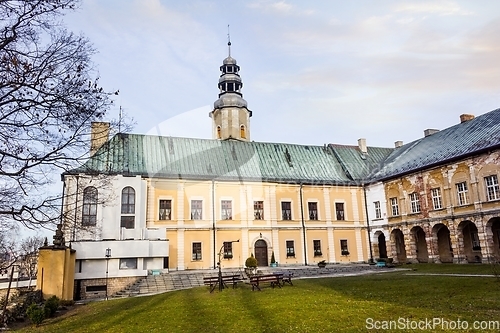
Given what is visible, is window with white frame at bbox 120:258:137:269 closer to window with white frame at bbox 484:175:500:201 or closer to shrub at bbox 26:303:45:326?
shrub at bbox 26:303:45:326

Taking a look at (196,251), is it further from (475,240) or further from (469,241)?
(475,240)

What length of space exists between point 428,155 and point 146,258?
2189cm

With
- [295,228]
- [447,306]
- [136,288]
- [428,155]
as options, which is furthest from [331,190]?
[447,306]

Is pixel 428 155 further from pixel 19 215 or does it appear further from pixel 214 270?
pixel 19 215

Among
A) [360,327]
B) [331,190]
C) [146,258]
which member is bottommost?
[360,327]

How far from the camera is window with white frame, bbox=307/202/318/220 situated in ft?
110

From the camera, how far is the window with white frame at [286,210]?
32.8 meters

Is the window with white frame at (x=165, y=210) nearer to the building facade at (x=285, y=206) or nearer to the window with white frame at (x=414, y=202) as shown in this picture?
the building facade at (x=285, y=206)

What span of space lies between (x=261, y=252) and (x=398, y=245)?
38.6 feet

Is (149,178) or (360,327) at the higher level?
(149,178)

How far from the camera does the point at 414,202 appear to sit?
31.0 m

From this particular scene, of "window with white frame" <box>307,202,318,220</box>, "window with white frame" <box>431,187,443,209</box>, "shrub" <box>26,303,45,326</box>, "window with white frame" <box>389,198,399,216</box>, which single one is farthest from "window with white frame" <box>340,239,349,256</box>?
"shrub" <box>26,303,45,326</box>

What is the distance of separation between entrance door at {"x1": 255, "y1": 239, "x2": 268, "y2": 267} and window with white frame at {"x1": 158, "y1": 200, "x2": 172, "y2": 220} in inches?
282

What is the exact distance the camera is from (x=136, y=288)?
22.2 m
